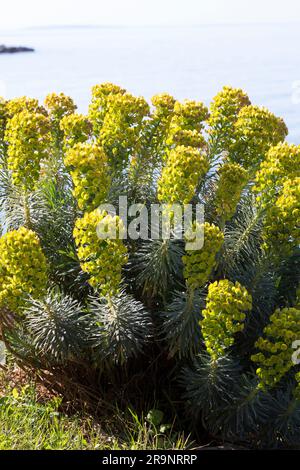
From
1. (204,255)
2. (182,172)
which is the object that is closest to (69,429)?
(204,255)

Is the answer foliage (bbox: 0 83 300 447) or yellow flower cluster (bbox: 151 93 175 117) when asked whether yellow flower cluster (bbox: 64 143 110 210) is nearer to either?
foliage (bbox: 0 83 300 447)

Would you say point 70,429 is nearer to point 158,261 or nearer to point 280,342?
point 158,261

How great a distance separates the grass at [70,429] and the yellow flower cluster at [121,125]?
142cm

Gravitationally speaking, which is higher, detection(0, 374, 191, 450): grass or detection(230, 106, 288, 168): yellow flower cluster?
detection(230, 106, 288, 168): yellow flower cluster

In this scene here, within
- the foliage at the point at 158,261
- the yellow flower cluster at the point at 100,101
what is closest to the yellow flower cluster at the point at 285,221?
the foliage at the point at 158,261

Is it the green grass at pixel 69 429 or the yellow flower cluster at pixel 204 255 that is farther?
the green grass at pixel 69 429

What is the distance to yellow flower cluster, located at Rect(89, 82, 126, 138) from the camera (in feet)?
14.0

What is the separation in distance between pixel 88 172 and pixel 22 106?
44.3 inches

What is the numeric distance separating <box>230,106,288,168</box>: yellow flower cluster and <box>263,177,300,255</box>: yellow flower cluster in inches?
17.6

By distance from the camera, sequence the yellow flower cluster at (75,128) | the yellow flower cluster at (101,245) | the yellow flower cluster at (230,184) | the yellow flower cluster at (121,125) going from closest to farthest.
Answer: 1. the yellow flower cluster at (101,245)
2. the yellow flower cluster at (230,184)
3. the yellow flower cluster at (121,125)
4. the yellow flower cluster at (75,128)

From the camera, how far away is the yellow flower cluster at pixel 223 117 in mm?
4352

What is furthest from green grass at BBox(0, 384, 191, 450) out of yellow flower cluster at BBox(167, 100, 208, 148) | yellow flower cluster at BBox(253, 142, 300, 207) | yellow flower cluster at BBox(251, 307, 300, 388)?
yellow flower cluster at BBox(167, 100, 208, 148)

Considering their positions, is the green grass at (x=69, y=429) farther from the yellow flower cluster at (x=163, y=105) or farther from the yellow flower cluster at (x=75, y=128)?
the yellow flower cluster at (x=163, y=105)

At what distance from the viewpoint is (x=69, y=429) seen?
13.3 feet
